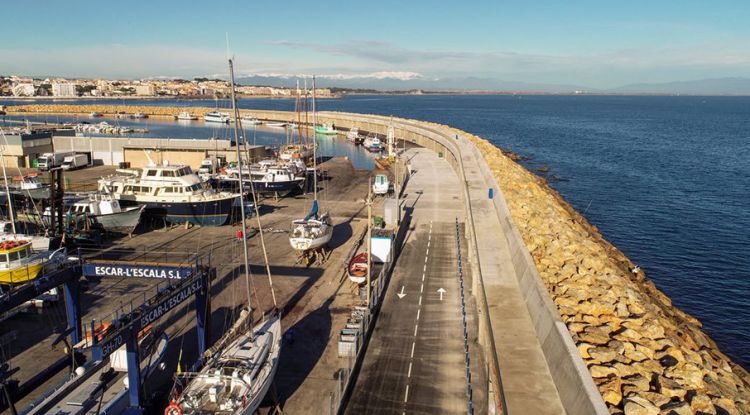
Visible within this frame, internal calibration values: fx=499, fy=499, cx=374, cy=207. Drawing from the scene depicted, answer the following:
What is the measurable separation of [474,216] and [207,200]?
20.7m

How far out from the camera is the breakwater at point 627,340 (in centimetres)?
1459

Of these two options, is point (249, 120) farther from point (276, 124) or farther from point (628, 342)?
point (628, 342)

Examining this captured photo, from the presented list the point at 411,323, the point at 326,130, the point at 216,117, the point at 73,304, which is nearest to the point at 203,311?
the point at 73,304

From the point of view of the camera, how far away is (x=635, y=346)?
17.2 m

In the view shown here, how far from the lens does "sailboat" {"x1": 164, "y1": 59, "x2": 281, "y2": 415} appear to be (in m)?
14.6

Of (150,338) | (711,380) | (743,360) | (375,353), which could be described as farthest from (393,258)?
(743,360)

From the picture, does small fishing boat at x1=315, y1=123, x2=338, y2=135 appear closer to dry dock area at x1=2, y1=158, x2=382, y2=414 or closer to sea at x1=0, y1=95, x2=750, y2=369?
sea at x1=0, y1=95, x2=750, y2=369

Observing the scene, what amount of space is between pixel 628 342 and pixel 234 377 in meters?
13.3

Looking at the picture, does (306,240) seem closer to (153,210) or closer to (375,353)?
(375,353)

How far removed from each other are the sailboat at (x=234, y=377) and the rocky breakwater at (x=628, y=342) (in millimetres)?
10332

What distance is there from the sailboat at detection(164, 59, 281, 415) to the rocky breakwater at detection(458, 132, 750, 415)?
10.3 metres

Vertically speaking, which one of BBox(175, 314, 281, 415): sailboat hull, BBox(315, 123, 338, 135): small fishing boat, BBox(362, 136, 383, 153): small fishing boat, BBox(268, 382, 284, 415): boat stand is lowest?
BBox(268, 382, 284, 415): boat stand

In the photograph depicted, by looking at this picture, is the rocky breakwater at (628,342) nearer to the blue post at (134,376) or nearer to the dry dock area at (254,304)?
the dry dock area at (254,304)

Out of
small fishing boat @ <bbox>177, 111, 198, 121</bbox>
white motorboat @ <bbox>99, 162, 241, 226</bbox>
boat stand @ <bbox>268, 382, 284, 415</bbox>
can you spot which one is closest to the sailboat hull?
boat stand @ <bbox>268, 382, 284, 415</bbox>
